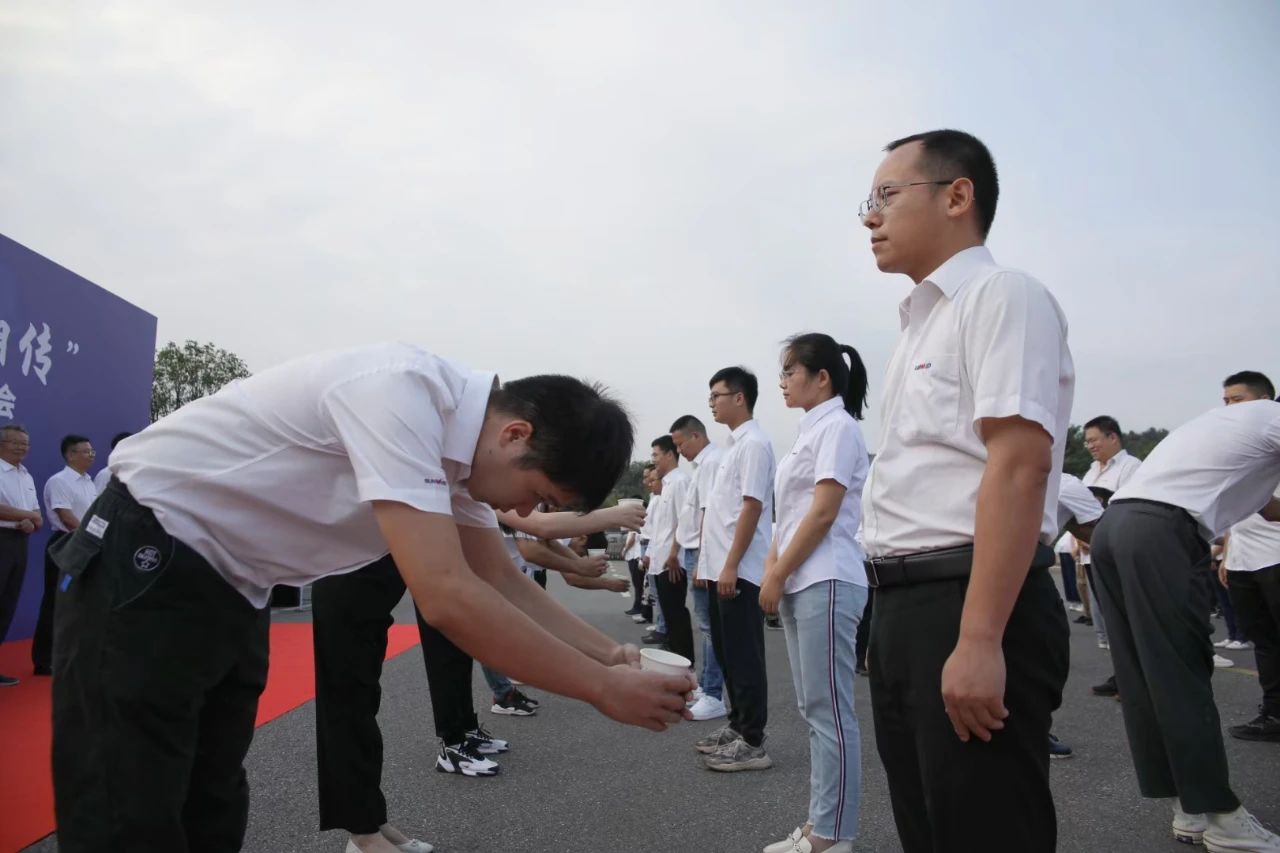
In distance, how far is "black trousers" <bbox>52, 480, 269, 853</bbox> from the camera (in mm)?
1594

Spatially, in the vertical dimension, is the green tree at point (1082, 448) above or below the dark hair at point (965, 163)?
below

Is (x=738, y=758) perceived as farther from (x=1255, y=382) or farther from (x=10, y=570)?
(x=10, y=570)

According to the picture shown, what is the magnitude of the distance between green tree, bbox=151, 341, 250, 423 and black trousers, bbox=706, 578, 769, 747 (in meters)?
26.4

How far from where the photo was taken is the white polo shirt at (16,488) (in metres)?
7.05

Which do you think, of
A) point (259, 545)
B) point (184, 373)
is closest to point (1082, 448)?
point (184, 373)

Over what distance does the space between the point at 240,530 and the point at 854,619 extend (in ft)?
8.00

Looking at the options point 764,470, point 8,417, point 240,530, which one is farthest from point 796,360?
point 8,417

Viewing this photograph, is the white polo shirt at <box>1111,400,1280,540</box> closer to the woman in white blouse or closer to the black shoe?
the woman in white blouse

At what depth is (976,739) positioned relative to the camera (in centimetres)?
156

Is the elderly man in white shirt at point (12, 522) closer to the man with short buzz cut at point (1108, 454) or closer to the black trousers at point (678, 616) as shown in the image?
the black trousers at point (678, 616)

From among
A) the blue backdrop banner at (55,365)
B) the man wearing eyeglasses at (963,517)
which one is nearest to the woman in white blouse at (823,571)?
the man wearing eyeglasses at (963,517)

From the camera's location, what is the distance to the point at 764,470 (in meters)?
4.61

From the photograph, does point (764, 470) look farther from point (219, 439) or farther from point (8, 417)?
point (8, 417)

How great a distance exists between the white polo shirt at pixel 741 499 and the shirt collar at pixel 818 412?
90 cm
